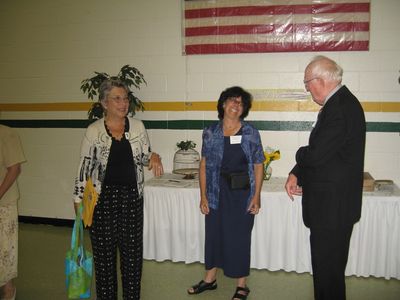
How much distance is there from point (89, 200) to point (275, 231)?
1.81 metres

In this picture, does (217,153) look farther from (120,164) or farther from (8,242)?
(8,242)

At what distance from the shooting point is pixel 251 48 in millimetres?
4008

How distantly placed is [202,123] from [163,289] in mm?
1912

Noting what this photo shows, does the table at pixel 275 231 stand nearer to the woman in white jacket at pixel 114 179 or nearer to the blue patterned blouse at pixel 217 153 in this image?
the blue patterned blouse at pixel 217 153

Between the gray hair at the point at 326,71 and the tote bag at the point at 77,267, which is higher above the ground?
the gray hair at the point at 326,71

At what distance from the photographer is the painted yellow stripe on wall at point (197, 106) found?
12.6ft

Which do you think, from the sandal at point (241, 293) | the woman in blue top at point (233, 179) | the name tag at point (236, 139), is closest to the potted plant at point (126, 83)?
the woman in blue top at point (233, 179)

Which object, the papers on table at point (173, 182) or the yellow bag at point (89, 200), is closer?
the yellow bag at point (89, 200)

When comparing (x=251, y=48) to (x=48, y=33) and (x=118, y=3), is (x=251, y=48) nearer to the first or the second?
(x=118, y=3)

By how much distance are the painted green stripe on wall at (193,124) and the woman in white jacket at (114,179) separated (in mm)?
1885

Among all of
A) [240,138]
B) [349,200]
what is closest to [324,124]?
[349,200]

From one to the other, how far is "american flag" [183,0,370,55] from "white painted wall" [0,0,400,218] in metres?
0.10

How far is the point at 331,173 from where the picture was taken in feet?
6.89

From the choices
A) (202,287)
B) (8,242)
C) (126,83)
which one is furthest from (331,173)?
(126,83)
